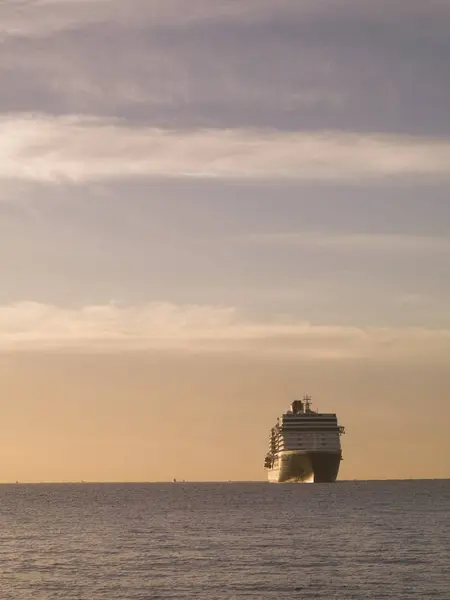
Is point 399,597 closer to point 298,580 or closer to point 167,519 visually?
point 298,580

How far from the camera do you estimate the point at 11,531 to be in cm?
11331

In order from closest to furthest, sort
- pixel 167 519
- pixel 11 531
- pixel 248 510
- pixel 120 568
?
pixel 120 568 → pixel 11 531 → pixel 167 519 → pixel 248 510

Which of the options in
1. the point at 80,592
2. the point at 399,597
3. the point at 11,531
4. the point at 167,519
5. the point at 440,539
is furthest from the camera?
the point at 167,519

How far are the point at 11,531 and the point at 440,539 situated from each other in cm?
4822

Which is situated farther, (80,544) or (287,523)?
(287,523)

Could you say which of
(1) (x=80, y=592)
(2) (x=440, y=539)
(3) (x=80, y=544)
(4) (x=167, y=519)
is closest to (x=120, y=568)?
(1) (x=80, y=592)

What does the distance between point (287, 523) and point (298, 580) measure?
177 feet

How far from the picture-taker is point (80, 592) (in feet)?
191

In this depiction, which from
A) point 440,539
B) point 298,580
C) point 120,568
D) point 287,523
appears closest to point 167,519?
point 287,523

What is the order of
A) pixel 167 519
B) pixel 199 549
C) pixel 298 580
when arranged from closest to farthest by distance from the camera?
pixel 298 580 → pixel 199 549 → pixel 167 519

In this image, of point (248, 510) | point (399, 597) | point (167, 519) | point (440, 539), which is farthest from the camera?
point (248, 510)

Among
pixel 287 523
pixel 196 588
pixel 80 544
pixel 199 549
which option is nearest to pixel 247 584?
pixel 196 588

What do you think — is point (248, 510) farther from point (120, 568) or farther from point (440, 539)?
point (120, 568)

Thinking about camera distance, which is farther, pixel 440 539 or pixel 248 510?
pixel 248 510
